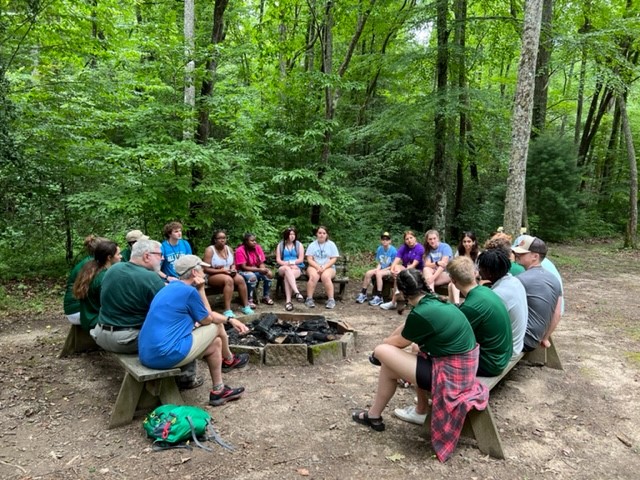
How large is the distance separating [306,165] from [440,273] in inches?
158

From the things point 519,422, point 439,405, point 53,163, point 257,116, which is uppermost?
point 257,116

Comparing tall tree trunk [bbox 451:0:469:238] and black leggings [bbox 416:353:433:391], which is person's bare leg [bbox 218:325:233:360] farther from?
tall tree trunk [bbox 451:0:469:238]

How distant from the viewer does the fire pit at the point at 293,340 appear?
4.23 meters

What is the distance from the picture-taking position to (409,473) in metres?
2.58

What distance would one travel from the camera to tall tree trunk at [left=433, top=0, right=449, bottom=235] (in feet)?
31.3

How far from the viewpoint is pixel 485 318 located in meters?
2.91

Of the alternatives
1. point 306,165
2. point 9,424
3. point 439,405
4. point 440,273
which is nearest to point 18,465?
point 9,424

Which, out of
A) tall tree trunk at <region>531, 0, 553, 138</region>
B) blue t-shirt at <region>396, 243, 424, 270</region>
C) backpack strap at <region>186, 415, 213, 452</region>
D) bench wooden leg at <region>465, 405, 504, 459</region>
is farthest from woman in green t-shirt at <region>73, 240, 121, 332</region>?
tall tree trunk at <region>531, 0, 553, 138</region>

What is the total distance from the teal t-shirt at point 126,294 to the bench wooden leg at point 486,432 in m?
2.57

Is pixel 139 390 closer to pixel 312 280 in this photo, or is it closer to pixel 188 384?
pixel 188 384

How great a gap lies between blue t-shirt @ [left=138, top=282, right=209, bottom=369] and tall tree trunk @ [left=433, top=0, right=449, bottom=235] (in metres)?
7.64

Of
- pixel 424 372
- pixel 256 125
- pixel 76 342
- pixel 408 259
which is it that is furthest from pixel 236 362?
pixel 256 125

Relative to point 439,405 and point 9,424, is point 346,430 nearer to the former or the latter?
point 439,405

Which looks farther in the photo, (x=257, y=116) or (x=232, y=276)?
(x=257, y=116)
